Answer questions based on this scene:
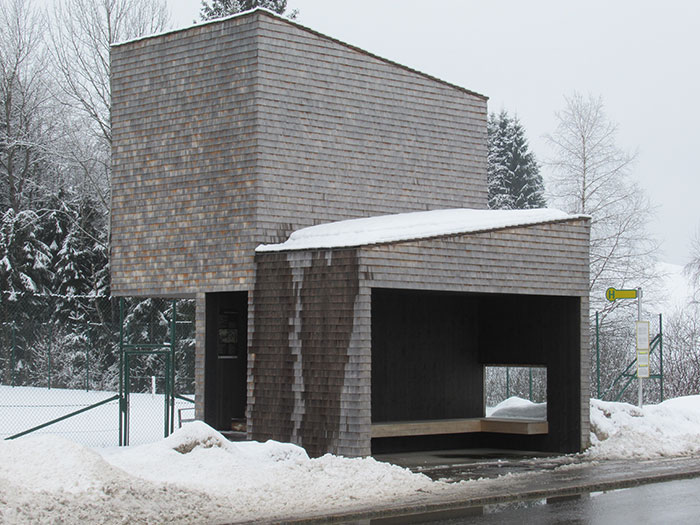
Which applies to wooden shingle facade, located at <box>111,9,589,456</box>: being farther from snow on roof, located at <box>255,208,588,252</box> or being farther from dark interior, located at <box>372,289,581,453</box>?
snow on roof, located at <box>255,208,588,252</box>

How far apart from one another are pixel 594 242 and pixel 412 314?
58.8 ft

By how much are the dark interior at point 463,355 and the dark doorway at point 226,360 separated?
93.6 inches

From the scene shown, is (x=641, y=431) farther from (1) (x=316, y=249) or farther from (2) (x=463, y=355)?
(1) (x=316, y=249)

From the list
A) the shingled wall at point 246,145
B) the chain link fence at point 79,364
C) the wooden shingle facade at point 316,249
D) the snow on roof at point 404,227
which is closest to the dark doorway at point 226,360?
the wooden shingle facade at point 316,249

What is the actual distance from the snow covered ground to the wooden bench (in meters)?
2.58

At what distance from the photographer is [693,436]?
19.7 meters

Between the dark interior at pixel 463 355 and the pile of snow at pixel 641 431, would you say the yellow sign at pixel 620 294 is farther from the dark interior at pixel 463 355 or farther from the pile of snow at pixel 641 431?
the pile of snow at pixel 641 431

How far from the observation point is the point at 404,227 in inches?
666

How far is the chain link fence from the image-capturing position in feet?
87.8

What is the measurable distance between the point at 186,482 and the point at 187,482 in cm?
1

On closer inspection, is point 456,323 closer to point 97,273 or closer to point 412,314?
point 412,314

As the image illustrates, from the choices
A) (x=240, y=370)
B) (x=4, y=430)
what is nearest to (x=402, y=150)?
(x=240, y=370)

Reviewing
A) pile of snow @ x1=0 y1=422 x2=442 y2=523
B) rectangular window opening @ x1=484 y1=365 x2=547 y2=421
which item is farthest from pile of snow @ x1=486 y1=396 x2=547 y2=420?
rectangular window opening @ x1=484 y1=365 x2=547 y2=421

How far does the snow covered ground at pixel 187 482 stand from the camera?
10.9 m
